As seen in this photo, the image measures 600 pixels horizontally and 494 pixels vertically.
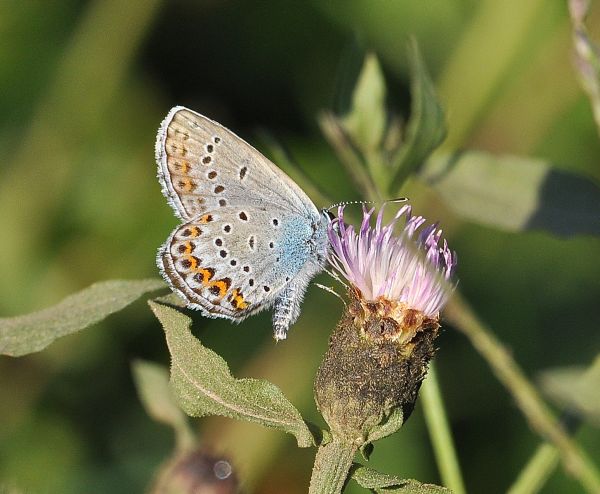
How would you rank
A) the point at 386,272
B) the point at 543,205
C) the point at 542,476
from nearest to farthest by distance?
the point at 386,272 → the point at 542,476 → the point at 543,205

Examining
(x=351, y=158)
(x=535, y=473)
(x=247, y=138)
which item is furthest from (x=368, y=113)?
(x=247, y=138)

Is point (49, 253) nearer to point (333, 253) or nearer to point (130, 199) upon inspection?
point (130, 199)

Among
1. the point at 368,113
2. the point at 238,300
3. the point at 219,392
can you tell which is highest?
the point at 368,113

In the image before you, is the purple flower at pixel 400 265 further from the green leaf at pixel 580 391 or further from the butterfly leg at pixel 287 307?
the green leaf at pixel 580 391

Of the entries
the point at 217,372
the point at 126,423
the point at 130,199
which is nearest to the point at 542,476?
the point at 217,372

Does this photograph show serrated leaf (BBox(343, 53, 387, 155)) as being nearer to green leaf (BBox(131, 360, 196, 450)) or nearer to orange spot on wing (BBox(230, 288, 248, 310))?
orange spot on wing (BBox(230, 288, 248, 310))

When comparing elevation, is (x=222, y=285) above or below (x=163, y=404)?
above

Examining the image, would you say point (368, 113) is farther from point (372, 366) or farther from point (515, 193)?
point (372, 366)

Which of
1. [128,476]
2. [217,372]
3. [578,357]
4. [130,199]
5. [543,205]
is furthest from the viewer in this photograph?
[130,199]
